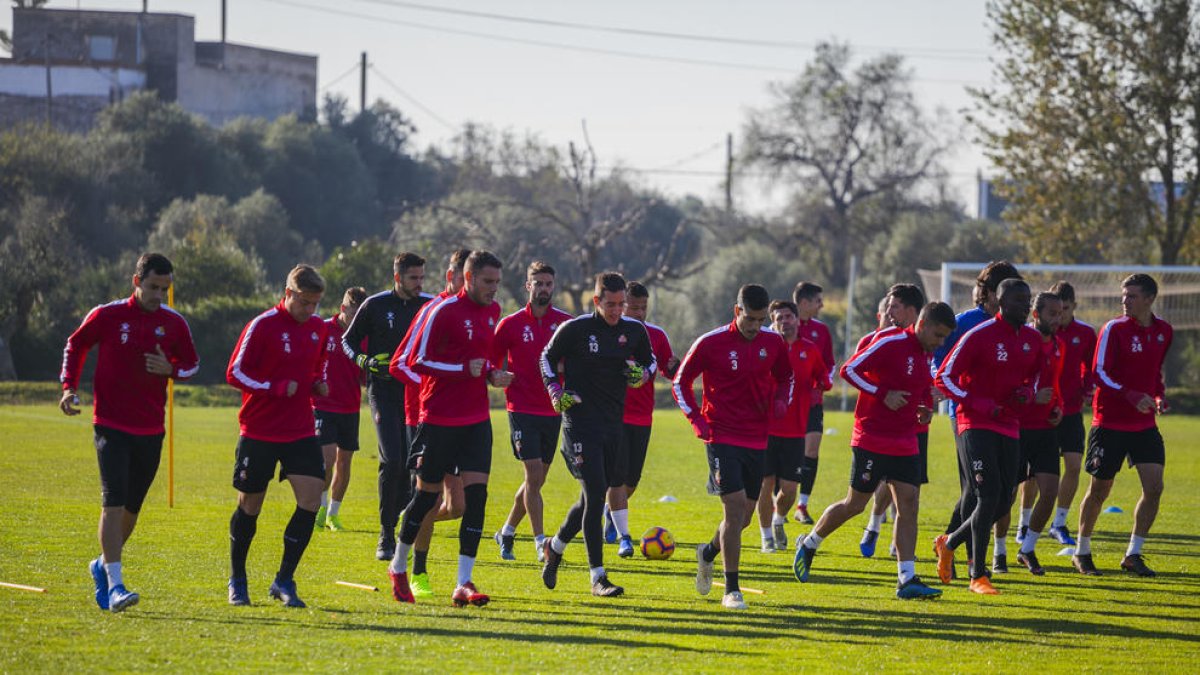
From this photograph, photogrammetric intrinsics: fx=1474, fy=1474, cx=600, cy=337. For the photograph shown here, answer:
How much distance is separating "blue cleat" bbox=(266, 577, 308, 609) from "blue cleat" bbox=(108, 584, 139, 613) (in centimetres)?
97

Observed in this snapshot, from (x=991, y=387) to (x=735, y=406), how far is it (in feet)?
6.80

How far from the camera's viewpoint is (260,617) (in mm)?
9469

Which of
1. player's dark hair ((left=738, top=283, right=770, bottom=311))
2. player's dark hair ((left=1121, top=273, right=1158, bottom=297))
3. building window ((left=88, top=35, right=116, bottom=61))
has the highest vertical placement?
building window ((left=88, top=35, right=116, bottom=61))

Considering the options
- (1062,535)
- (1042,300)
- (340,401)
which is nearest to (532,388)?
(340,401)

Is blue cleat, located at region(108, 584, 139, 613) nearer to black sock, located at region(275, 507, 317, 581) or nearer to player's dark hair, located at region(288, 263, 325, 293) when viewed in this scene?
black sock, located at region(275, 507, 317, 581)

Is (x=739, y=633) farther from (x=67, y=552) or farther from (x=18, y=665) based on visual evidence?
(x=67, y=552)

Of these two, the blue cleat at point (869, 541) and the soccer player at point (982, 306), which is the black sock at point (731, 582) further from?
the blue cleat at point (869, 541)

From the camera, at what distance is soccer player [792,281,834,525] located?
14.5 m

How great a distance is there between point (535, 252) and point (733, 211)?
17314 millimetres

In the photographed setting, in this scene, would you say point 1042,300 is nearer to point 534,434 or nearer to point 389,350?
point 534,434

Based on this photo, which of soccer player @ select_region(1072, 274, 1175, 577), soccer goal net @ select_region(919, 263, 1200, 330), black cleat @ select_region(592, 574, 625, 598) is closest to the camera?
black cleat @ select_region(592, 574, 625, 598)

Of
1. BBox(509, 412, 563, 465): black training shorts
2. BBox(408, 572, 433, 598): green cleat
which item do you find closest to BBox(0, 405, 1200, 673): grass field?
BBox(408, 572, 433, 598): green cleat

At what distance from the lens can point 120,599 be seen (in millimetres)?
9359

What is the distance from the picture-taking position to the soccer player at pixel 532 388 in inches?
479
